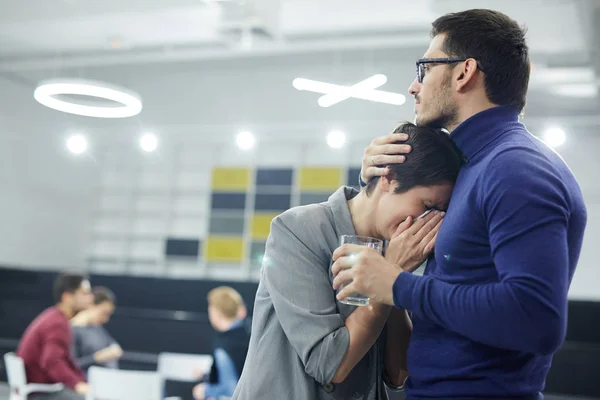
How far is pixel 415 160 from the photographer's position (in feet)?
4.16

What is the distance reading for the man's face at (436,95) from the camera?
122 cm

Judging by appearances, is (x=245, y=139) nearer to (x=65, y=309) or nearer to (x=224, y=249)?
(x=224, y=249)

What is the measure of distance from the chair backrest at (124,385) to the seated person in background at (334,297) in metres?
2.19

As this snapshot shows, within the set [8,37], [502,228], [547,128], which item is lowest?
[502,228]

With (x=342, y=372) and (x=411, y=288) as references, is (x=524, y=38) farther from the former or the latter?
(x=342, y=372)

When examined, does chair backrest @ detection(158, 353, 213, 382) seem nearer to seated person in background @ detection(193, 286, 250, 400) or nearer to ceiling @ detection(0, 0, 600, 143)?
seated person in background @ detection(193, 286, 250, 400)

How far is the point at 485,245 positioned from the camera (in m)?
1.06

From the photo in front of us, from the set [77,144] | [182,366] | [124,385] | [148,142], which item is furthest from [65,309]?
[77,144]

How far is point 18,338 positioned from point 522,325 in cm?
716

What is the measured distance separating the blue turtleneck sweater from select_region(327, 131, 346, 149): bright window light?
718cm

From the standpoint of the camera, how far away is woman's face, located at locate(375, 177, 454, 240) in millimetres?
1260

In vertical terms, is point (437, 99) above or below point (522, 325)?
above

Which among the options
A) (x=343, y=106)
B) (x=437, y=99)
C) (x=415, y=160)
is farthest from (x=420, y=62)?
(x=343, y=106)

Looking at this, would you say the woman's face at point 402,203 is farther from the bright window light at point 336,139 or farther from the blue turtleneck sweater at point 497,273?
the bright window light at point 336,139
